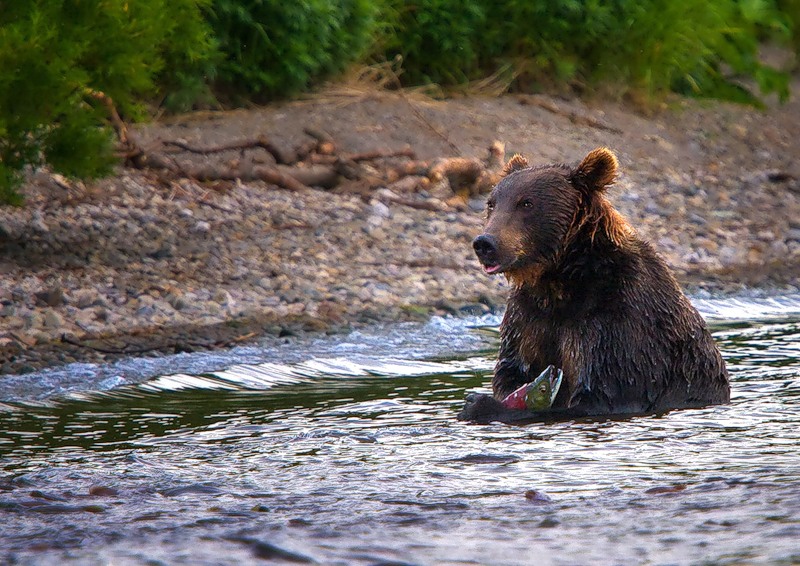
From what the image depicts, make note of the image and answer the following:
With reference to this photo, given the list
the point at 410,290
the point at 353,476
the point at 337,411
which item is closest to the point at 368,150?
the point at 410,290

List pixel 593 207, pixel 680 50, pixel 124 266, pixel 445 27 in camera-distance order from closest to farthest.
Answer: pixel 593 207, pixel 124 266, pixel 445 27, pixel 680 50

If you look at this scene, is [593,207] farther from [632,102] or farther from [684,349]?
[632,102]

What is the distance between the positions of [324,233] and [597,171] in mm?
5404

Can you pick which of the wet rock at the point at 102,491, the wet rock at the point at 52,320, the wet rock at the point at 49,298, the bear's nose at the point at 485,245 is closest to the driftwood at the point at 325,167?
the wet rock at the point at 49,298

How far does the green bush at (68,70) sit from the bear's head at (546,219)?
3825 millimetres

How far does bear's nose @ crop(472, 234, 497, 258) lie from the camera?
599 centimetres

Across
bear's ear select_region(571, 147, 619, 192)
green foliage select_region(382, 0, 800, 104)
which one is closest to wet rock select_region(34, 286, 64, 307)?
bear's ear select_region(571, 147, 619, 192)

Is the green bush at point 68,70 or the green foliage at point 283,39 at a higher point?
the green foliage at point 283,39

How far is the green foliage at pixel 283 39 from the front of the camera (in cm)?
1299

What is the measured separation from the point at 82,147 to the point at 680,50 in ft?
32.7

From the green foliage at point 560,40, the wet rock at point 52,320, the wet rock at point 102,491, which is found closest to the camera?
the wet rock at point 102,491

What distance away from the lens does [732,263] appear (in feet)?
42.1

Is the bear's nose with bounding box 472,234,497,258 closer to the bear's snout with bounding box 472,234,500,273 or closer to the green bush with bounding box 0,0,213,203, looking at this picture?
the bear's snout with bounding box 472,234,500,273

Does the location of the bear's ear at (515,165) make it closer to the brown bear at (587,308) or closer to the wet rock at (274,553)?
the brown bear at (587,308)
